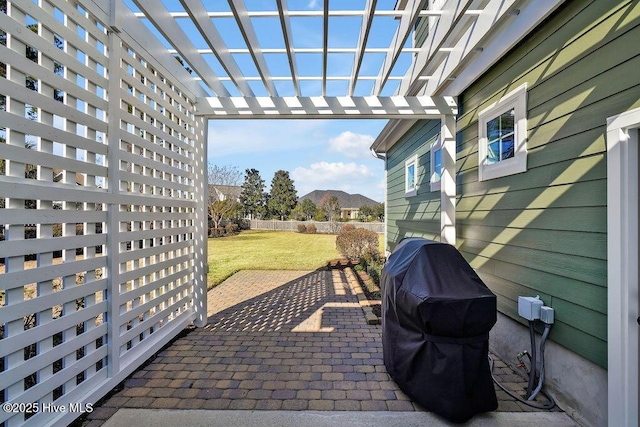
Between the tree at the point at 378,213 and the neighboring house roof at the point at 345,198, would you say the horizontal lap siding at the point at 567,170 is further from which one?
the neighboring house roof at the point at 345,198

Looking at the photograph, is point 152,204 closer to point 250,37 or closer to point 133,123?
point 133,123

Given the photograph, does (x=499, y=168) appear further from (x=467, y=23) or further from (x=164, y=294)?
(x=164, y=294)

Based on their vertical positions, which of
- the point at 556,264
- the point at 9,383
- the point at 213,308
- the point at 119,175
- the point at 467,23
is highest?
the point at 467,23

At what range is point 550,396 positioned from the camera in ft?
7.98

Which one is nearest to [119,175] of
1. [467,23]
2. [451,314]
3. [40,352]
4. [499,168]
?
[40,352]

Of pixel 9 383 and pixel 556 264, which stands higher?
pixel 556 264

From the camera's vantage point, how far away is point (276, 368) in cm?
304

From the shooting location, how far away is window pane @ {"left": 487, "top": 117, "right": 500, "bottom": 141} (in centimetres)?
330

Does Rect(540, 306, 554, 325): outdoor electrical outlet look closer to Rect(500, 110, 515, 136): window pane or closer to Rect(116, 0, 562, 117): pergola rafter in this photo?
Rect(500, 110, 515, 136): window pane

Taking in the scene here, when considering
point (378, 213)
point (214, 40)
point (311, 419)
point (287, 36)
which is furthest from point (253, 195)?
point (311, 419)

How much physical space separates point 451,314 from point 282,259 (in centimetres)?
877

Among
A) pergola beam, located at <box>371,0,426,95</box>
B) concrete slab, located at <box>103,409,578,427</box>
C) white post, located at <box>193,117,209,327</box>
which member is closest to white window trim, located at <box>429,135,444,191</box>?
pergola beam, located at <box>371,0,426,95</box>

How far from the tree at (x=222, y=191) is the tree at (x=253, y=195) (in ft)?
20.0

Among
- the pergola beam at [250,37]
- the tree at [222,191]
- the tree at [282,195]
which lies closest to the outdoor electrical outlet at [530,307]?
the pergola beam at [250,37]
